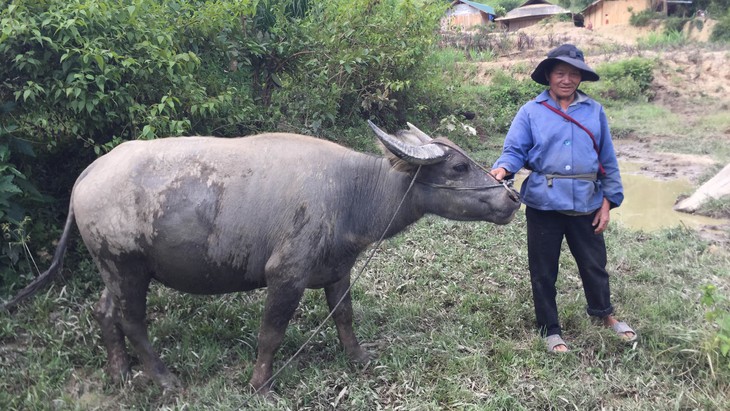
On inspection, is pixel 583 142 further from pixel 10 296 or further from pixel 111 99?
pixel 10 296

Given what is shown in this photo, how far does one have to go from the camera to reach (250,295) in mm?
4414

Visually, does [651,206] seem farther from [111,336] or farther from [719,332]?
[111,336]

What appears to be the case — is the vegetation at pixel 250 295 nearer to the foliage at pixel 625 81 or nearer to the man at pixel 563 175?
the man at pixel 563 175

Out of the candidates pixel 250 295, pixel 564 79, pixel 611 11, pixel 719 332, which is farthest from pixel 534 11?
pixel 719 332

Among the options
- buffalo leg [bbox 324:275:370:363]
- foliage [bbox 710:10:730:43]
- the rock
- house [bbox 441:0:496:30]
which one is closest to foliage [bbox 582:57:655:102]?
foliage [bbox 710:10:730:43]

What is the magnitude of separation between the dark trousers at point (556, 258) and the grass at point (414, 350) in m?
0.18

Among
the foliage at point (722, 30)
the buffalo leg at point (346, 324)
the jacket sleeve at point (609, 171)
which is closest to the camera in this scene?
the jacket sleeve at point (609, 171)

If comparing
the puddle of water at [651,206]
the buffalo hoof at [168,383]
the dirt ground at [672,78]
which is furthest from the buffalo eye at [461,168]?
the dirt ground at [672,78]

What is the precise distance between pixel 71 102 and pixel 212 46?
1.74 meters

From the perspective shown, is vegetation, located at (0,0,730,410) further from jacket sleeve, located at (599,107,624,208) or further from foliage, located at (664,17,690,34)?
foliage, located at (664,17,690,34)

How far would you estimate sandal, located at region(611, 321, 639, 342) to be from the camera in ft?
11.9

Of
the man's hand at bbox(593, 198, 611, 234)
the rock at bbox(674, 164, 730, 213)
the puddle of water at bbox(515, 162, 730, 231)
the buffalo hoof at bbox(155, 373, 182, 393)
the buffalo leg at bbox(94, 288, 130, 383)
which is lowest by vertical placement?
the puddle of water at bbox(515, 162, 730, 231)

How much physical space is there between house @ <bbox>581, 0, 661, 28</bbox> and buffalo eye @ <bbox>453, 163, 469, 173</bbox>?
30.7 metres

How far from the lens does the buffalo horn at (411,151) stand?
3085 millimetres
